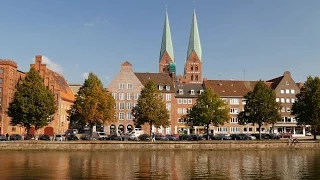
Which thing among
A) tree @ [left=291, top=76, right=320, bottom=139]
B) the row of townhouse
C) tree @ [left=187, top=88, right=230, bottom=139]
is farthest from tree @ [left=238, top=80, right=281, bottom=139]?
the row of townhouse

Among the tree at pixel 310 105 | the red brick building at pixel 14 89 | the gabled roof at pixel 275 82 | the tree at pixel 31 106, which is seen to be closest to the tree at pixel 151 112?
the tree at pixel 31 106

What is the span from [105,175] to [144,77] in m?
91.7

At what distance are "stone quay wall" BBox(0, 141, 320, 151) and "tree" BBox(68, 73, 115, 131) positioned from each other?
52.0 ft

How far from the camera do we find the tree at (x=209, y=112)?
100812 millimetres

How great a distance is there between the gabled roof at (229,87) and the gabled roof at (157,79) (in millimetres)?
12642

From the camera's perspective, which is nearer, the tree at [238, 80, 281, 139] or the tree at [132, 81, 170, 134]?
the tree at [132, 81, 170, 134]

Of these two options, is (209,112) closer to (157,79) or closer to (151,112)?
(151,112)

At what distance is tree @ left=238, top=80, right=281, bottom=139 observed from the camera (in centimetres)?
10050

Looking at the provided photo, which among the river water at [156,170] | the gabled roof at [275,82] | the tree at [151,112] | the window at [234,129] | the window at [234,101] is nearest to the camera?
the river water at [156,170]

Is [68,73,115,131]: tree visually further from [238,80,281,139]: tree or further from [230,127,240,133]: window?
[230,127,240,133]: window

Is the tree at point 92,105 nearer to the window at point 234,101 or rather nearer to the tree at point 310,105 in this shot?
the tree at point 310,105

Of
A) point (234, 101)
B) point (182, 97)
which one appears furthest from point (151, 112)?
point (234, 101)

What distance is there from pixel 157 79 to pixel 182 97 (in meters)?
9.71

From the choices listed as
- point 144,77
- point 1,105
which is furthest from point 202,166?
point 144,77
